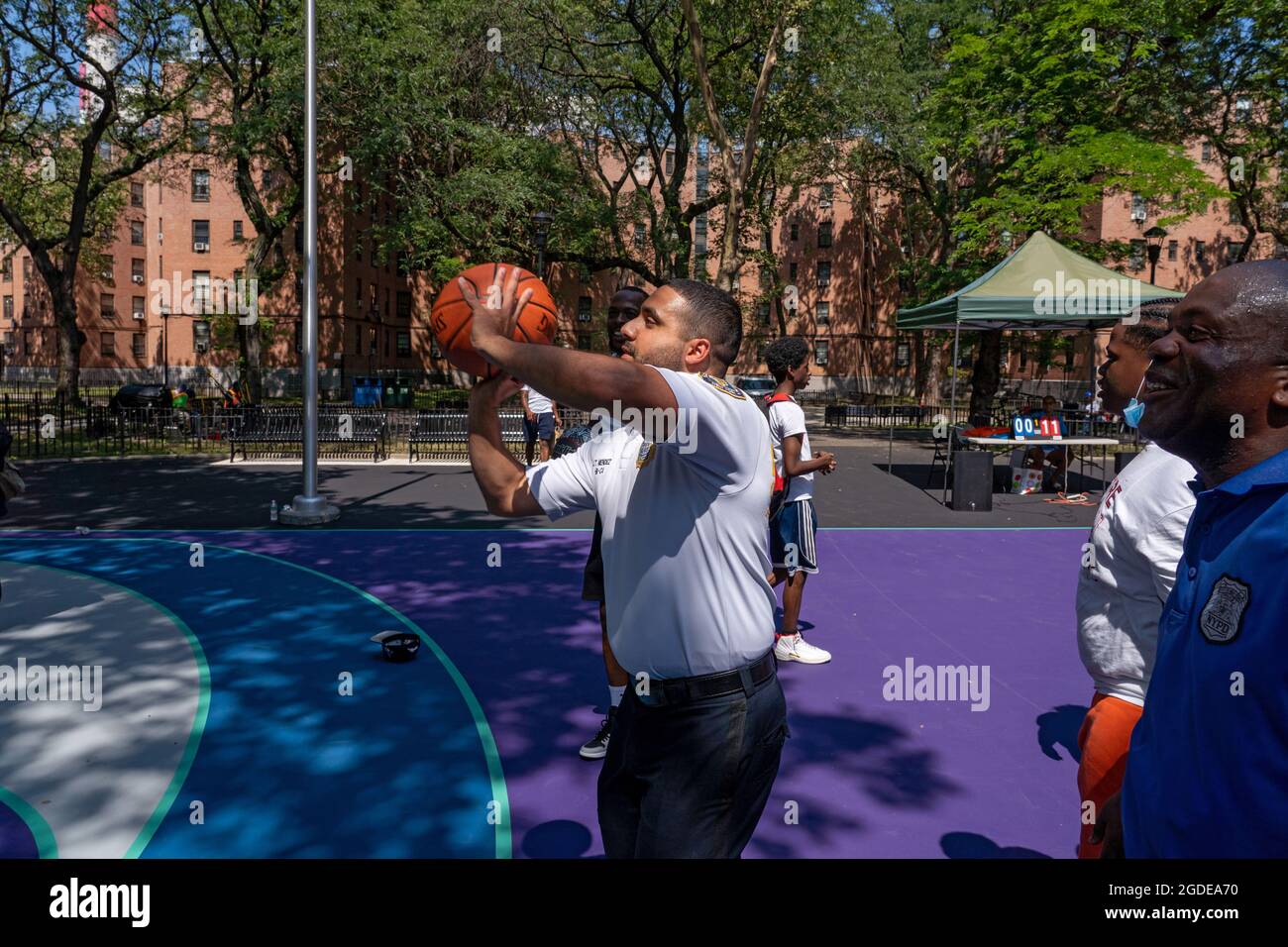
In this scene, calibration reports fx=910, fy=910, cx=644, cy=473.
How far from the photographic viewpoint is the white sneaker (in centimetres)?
716

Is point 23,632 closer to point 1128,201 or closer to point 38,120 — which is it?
point 38,120

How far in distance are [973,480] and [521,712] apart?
11.2 metres

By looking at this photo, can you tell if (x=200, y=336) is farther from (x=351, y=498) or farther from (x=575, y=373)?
(x=575, y=373)

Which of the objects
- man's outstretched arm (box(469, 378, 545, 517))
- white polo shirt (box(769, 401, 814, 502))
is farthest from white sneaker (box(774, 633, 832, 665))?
man's outstretched arm (box(469, 378, 545, 517))

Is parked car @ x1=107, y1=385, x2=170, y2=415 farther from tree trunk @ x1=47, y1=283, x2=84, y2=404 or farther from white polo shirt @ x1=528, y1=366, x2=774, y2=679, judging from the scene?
white polo shirt @ x1=528, y1=366, x2=774, y2=679

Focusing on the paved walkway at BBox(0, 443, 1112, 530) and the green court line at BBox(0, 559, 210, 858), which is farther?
the paved walkway at BBox(0, 443, 1112, 530)

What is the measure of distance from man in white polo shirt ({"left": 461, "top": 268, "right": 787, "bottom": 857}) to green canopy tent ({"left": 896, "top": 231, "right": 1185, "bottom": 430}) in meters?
13.6

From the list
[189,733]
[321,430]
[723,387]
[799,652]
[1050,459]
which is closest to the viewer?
[723,387]

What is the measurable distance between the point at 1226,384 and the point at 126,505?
52.6 feet

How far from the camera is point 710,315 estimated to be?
2.65m

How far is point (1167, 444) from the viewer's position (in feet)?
6.53

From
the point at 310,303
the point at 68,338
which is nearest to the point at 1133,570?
the point at 310,303
